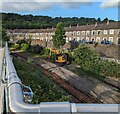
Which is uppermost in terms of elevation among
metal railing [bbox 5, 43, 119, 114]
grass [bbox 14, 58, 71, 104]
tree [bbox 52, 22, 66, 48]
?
metal railing [bbox 5, 43, 119, 114]

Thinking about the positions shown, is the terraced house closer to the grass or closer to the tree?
the tree

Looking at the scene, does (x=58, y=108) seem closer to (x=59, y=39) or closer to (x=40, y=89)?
(x=40, y=89)

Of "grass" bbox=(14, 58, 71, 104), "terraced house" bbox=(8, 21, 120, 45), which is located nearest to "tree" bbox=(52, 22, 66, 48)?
"terraced house" bbox=(8, 21, 120, 45)

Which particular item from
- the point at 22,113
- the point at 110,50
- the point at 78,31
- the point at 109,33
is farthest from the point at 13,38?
the point at 22,113

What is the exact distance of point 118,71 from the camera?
20422mm

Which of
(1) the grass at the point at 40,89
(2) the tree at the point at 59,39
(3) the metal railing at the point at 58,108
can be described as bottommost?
(2) the tree at the point at 59,39

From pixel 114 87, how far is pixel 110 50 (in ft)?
50.8

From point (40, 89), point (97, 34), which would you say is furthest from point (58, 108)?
point (97, 34)

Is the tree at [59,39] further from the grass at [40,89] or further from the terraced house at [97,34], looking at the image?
the grass at [40,89]

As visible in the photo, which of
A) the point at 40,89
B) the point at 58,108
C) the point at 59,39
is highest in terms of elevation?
the point at 58,108

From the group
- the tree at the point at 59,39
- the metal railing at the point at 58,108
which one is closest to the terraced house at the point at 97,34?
the tree at the point at 59,39

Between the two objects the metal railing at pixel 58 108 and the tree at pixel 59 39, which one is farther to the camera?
the tree at pixel 59 39

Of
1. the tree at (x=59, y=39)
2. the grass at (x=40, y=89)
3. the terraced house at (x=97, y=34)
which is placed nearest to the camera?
the grass at (x=40, y=89)

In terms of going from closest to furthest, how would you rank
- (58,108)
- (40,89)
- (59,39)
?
(58,108), (40,89), (59,39)
